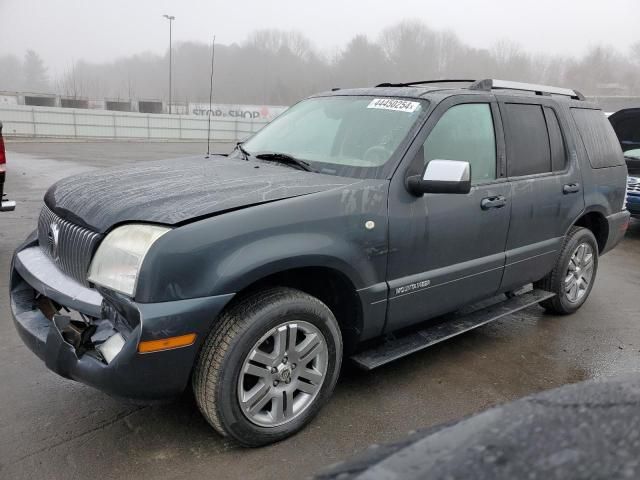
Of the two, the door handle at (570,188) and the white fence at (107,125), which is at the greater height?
the door handle at (570,188)

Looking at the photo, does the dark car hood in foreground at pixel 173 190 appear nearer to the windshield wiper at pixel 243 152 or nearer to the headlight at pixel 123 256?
the headlight at pixel 123 256

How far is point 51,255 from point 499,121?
9.60ft

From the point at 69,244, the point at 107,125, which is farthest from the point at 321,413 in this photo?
the point at 107,125

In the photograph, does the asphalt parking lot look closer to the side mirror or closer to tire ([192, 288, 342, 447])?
tire ([192, 288, 342, 447])

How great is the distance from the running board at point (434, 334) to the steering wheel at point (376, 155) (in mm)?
1088

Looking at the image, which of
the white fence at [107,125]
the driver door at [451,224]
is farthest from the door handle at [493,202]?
the white fence at [107,125]

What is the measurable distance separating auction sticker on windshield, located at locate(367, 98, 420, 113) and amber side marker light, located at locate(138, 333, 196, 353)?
75.6 inches

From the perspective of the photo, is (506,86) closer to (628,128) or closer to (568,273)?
(568,273)

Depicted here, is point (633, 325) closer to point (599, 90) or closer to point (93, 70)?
point (599, 90)

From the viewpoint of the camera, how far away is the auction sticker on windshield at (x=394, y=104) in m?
3.38

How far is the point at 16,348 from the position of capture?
3680mm

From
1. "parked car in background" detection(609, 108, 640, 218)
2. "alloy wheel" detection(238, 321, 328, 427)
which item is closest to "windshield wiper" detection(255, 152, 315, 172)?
"alloy wheel" detection(238, 321, 328, 427)

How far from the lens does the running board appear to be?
10.2ft

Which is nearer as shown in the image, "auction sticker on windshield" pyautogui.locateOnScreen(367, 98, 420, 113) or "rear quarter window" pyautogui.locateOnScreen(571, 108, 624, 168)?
"auction sticker on windshield" pyautogui.locateOnScreen(367, 98, 420, 113)
